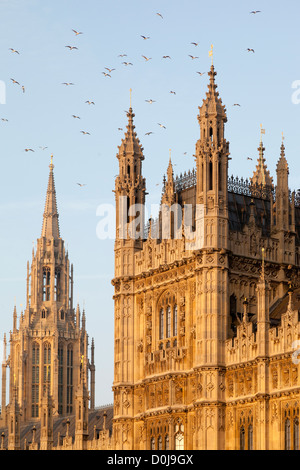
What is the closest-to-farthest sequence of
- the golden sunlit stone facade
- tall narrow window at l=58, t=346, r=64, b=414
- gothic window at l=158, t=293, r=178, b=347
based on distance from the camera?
the golden sunlit stone facade, gothic window at l=158, t=293, r=178, b=347, tall narrow window at l=58, t=346, r=64, b=414

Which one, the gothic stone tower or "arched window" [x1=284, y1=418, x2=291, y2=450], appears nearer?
"arched window" [x1=284, y1=418, x2=291, y2=450]

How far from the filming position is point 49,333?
191750 millimetres

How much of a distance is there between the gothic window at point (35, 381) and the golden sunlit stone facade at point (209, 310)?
3563 inches

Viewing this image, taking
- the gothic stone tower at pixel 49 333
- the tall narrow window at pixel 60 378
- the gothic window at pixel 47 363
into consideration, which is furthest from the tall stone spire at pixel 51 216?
the tall narrow window at pixel 60 378

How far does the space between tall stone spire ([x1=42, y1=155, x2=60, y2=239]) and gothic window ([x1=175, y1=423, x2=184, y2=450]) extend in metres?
101

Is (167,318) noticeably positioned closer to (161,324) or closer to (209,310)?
(161,324)

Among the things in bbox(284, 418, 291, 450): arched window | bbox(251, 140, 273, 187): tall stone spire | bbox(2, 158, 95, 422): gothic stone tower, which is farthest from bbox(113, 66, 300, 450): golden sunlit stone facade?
bbox(2, 158, 95, 422): gothic stone tower

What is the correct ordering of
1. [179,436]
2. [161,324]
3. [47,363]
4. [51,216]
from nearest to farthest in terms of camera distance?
[179,436] → [161,324] → [47,363] → [51,216]

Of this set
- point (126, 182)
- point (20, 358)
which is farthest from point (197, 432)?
point (20, 358)

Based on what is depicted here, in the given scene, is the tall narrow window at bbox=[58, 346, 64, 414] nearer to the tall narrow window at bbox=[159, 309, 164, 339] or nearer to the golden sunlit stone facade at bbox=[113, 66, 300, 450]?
the golden sunlit stone facade at bbox=[113, 66, 300, 450]

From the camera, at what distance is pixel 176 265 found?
316 feet

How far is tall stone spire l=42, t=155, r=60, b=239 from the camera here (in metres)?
193

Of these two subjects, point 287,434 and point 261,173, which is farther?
point 261,173

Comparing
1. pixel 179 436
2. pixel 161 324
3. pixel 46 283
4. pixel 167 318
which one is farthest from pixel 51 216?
pixel 179 436
